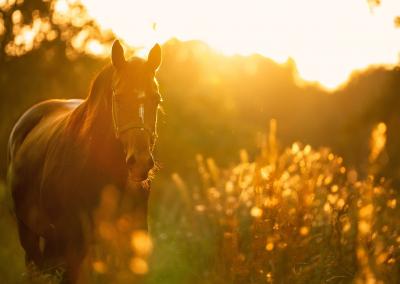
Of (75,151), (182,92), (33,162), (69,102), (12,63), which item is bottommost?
(75,151)

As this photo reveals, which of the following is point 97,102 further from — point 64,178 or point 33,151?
point 33,151

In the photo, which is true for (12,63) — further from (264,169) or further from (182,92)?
(264,169)

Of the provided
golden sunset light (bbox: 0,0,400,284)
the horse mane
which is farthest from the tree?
the horse mane

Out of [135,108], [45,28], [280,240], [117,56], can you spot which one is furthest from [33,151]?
[45,28]

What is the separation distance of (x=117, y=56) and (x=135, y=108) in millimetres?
562

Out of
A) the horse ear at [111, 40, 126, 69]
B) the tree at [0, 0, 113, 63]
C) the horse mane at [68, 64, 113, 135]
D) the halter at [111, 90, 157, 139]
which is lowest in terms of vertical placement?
the halter at [111, 90, 157, 139]

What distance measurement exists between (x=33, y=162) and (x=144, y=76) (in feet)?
7.55

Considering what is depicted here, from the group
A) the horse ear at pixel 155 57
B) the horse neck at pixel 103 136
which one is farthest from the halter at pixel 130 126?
the horse ear at pixel 155 57

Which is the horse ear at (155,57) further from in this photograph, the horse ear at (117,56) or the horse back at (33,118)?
the horse back at (33,118)

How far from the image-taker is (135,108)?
16.1 feet

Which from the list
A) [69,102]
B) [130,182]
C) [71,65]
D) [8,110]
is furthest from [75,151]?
[71,65]

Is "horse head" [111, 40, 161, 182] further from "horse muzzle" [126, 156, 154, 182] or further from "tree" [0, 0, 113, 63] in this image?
"tree" [0, 0, 113, 63]

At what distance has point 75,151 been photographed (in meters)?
5.65

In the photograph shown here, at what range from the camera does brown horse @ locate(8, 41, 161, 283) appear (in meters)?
4.89
